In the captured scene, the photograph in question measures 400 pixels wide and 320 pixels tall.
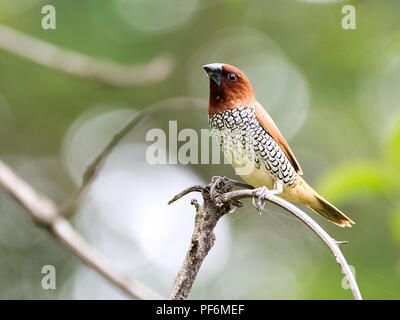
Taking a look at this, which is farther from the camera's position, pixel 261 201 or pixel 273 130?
pixel 273 130

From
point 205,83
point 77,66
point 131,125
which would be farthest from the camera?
point 205,83

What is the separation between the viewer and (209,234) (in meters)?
1.85

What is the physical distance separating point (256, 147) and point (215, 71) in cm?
79

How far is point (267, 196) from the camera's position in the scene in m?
1.93

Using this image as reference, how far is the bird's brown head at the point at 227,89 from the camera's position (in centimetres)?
272

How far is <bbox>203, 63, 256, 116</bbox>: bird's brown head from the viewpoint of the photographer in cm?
272

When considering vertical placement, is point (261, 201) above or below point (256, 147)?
below

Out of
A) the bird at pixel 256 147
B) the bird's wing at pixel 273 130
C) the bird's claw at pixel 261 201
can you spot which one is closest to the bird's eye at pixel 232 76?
the bird at pixel 256 147

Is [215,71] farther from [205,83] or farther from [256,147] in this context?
[205,83]

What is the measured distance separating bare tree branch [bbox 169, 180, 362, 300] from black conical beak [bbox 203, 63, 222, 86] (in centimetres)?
79

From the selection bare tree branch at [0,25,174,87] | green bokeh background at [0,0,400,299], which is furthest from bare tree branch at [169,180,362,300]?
green bokeh background at [0,0,400,299]

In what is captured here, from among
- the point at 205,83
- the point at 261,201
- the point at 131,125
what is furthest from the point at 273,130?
the point at 205,83

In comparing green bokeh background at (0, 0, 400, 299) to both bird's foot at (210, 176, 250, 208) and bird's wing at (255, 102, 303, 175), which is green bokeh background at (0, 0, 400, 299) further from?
bird's foot at (210, 176, 250, 208)

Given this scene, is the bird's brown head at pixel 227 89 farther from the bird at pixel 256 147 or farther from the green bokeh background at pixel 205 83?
the green bokeh background at pixel 205 83
